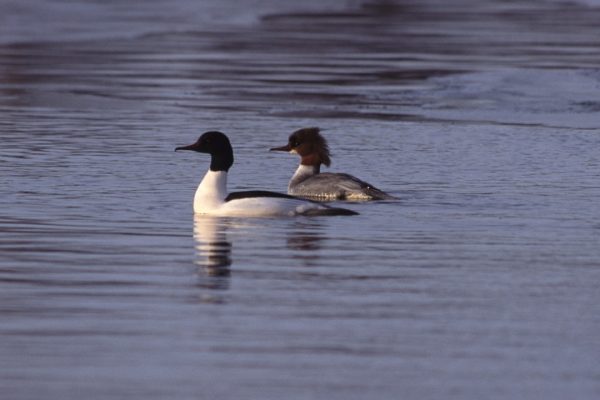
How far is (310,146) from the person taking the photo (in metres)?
16.2

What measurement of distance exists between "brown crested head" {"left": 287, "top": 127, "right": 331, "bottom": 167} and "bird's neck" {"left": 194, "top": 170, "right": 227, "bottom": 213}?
2705 mm

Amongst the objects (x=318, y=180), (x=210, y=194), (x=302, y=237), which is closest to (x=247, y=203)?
(x=210, y=194)

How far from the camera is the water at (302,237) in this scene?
24.9 ft

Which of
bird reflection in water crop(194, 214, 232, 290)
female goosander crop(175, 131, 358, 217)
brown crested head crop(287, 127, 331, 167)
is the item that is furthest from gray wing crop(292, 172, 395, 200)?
bird reflection in water crop(194, 214, 232, 290)

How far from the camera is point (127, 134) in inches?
766

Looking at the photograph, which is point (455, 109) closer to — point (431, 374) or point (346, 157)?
point (346, 157)

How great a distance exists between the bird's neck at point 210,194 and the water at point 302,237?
268 mm

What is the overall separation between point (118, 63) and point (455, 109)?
8.25 metres

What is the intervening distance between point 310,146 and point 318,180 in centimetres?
106

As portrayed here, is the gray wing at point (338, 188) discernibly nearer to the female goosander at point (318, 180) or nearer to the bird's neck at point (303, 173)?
the female goosander at point (318, 180)

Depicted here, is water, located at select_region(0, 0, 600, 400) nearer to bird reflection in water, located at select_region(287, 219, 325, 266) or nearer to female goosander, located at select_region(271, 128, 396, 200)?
bird reflection in water, located at select_region(287, 219, 325, 266)

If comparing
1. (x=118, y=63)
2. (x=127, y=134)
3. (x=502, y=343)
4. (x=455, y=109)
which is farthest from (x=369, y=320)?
(x=118, y=63)

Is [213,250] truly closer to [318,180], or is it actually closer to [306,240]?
[306,240]

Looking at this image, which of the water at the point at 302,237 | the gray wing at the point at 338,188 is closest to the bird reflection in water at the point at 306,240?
the water at the point at 302,237
